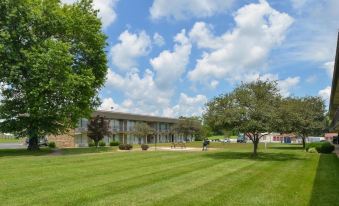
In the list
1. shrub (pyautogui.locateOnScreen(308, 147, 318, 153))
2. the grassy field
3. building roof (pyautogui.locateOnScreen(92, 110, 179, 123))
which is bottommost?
the grassy field

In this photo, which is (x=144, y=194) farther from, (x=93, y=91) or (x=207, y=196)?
(x=93, y=91)

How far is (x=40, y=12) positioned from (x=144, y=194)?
28157mm

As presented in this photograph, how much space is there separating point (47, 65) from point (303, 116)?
31.0 meters

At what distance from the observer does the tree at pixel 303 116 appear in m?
32.0

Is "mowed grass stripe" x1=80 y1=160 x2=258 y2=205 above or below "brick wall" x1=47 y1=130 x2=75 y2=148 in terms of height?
below

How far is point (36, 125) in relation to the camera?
38.6 meters

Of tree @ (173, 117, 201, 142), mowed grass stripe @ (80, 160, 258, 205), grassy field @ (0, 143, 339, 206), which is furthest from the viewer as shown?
tree @ (173, 117, 201, 142)

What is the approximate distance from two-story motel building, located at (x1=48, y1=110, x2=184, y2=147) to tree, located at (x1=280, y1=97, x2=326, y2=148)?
23740mm

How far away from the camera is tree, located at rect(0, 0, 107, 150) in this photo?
35000 millimetres

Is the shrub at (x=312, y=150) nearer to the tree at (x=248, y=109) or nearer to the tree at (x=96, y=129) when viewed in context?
the tree at (x=248, y=109)

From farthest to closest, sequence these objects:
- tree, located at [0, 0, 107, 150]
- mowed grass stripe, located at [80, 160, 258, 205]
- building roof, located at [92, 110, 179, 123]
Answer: building roof, located at [92, 110, 179, 123], tree, located at [0, 0, 107, 150], mowed grass stripe, located at [80, 160, 258, 205]

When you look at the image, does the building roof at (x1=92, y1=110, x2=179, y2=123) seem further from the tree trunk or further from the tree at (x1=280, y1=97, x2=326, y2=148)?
the tree at (x1=280, y1=97, x2=326, y2=148)

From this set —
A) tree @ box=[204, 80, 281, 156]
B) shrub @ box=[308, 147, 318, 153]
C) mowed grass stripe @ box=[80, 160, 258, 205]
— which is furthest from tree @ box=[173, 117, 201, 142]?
mowed grass stripe @ box=[80, 160, 258, 205]

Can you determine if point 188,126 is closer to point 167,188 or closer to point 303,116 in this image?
point 303,116
